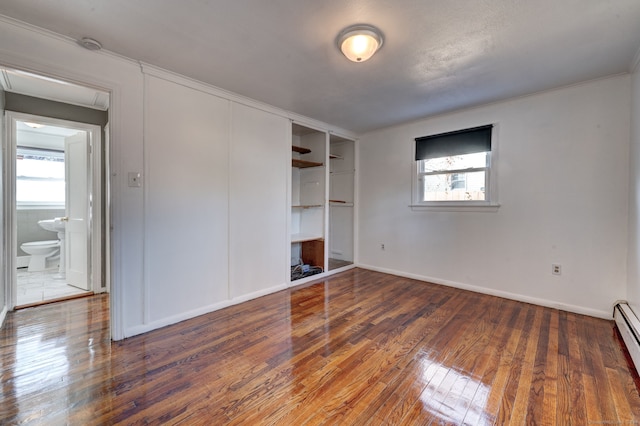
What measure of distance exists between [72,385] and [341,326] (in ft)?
6.53

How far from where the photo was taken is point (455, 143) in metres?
3.66

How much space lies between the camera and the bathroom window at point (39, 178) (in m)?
4.86

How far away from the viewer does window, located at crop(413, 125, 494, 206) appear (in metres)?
3.45

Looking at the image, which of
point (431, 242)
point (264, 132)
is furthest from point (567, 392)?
point (264, 132)

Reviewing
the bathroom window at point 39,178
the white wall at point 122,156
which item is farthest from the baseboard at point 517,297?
the bathroom window at point 39,178

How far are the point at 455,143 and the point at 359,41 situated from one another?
2374 mm

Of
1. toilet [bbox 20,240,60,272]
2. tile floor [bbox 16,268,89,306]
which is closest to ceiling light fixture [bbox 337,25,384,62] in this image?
tile floor [bbox 16,268,89,306]

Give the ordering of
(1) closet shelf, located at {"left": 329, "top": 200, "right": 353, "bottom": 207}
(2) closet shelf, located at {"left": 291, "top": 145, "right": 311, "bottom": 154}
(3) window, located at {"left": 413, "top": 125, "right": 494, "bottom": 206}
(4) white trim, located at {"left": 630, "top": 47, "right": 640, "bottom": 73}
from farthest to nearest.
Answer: (1) closet shelf, located at {"left": 329, "top": 200, "right": 353, "bottom": 207}, (2) closet shelf, located at {"left": 291, "top": 145, "right": 311, "bottom": 154}, (3) window, located at {"left": 413, "top": 125, "right": 494, "bottom": 206}, (4) white trim, located at {"left": 630, "top": 47, "right": 640, "bottom": 73}

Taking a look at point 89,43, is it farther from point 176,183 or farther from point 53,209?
point 53,209

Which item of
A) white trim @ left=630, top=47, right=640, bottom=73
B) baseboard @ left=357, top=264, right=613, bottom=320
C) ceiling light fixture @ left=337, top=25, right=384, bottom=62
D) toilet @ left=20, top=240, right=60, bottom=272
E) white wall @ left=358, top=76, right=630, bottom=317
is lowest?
baseboard @ left=357, top=264, right=613, bottom=320

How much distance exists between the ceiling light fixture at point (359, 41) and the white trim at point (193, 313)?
279 centimetres

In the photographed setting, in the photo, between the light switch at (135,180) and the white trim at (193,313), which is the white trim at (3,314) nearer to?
the white trim at (193,313)

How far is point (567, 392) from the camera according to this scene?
1.64 m

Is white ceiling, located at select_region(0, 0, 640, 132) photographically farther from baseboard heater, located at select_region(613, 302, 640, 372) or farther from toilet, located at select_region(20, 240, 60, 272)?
toilet, located at select_region(20, 240, 60, 272)
